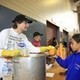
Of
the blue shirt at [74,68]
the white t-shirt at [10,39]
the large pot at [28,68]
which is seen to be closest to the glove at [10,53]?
the large pot at [28,68]

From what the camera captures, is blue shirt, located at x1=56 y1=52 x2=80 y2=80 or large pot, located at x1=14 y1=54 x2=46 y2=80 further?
blue shirt, located at x1=56 y1=52 x2=80 y2=80

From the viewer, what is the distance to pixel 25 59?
5.37 ft

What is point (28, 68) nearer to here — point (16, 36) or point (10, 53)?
point (10, 53)

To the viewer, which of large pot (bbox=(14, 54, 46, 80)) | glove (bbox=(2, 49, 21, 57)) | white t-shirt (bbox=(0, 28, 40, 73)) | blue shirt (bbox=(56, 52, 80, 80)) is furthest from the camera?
blue shirt (bbox=(56, 52, 80, 80))

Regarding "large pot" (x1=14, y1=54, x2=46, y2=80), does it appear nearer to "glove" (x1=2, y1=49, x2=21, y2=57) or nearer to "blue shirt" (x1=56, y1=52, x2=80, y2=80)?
"glove" (x1=2, y1=49, x2=21, y2=57)

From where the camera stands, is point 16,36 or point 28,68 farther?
point 16,36

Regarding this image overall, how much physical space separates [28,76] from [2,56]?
0.81 feet

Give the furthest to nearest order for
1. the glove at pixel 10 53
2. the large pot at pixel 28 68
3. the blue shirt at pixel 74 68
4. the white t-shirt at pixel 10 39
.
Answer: the blue shirt at pixel 74 68, the white t-shirt at pixel 10 39, the large pot at pixel 28 68, the glove at pixel 10 53

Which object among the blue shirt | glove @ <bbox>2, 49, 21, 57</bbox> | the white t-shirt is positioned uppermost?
the white t-shirt

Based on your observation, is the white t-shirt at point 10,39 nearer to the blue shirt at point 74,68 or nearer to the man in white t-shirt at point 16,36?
the man in white t-shirt at point 16,36

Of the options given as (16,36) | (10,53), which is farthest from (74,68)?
(10,53)

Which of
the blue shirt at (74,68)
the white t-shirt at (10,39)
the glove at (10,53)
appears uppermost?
the white t-shirt at (10,39)

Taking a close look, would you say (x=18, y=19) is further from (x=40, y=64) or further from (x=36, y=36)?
(x=36, y=36)

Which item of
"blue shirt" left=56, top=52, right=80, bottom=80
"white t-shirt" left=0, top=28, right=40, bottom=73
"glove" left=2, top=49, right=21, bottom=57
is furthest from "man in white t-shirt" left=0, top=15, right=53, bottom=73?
"glove" left=2, top=49, right=21, bottom=57
